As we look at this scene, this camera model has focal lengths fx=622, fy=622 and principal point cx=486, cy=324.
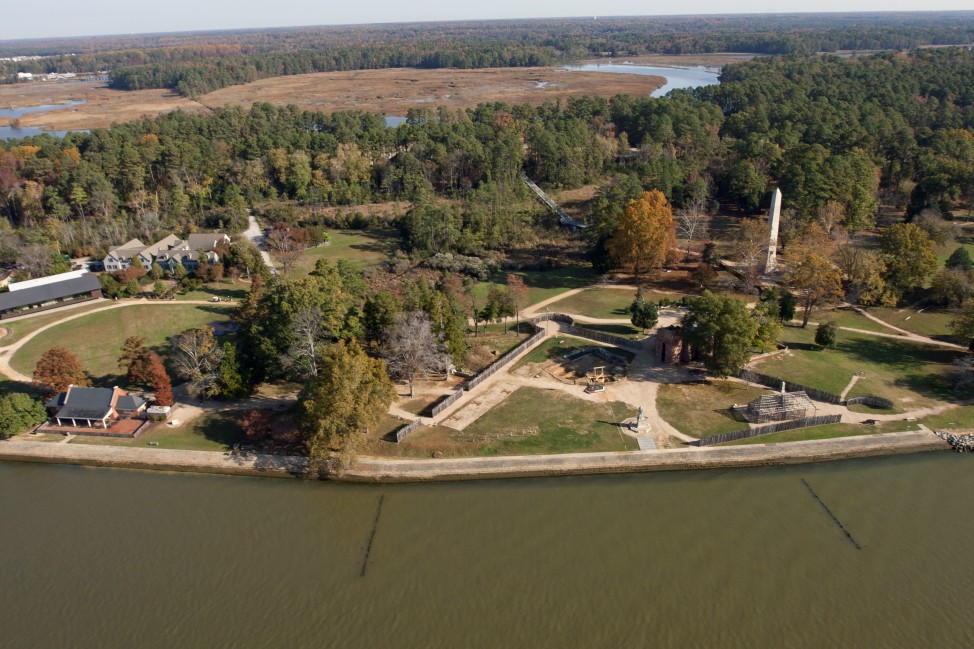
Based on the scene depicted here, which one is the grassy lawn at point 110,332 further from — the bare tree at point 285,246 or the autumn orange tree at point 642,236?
the autumn orange tree at point 642,236

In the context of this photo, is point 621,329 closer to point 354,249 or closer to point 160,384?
point 160,384

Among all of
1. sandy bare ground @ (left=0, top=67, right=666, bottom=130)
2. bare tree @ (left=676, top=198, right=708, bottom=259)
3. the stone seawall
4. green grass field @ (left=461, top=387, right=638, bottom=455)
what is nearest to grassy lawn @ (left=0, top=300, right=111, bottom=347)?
the stone seawall

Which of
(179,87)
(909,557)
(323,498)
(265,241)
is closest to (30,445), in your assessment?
(323,498)

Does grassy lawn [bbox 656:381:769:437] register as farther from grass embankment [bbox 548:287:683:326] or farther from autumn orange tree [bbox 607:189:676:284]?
autumn orange tree [bbox 607:189:676:284]

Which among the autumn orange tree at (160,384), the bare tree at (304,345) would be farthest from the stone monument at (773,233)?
the autumn orange tree at (160,384)

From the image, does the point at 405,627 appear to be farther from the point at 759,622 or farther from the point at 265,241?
the point at 265,241

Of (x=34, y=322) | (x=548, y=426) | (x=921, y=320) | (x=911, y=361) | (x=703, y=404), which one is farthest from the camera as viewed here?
(x=34, y=322)

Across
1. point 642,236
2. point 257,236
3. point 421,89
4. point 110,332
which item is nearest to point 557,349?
point 642,236
